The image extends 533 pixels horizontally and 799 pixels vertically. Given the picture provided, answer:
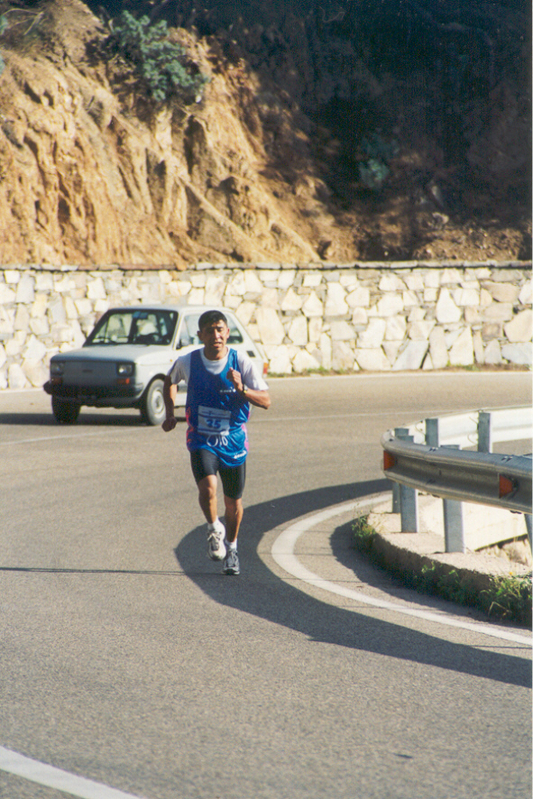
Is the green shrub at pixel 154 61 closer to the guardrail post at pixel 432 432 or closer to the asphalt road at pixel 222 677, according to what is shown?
the asphalt road at pixel 222 677

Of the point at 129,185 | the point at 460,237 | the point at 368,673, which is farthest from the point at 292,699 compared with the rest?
the point at 460,237

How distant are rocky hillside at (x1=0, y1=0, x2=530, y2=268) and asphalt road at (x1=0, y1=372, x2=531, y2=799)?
68.6 feet

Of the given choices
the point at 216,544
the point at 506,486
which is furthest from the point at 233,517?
the point at 506,486

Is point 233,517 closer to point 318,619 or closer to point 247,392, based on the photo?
point 247,392

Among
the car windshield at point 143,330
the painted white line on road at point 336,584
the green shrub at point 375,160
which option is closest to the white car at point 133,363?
the car windshield at point 143,330

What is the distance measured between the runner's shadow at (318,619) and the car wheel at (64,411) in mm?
7976

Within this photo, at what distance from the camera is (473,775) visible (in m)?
3.59

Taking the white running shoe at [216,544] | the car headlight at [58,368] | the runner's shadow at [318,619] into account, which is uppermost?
the car headlight at [58,368]

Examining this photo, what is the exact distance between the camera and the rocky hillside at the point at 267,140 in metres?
29.3

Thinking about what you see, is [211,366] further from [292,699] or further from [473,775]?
[473,775]

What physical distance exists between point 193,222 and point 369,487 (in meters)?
22.8

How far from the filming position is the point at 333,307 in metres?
25.7

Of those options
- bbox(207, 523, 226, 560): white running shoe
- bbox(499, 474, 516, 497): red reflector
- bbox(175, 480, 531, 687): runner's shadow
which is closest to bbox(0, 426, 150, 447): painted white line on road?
bbox(175, 480, 531, 687): runner's shadow

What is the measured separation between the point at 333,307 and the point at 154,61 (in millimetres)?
12579
